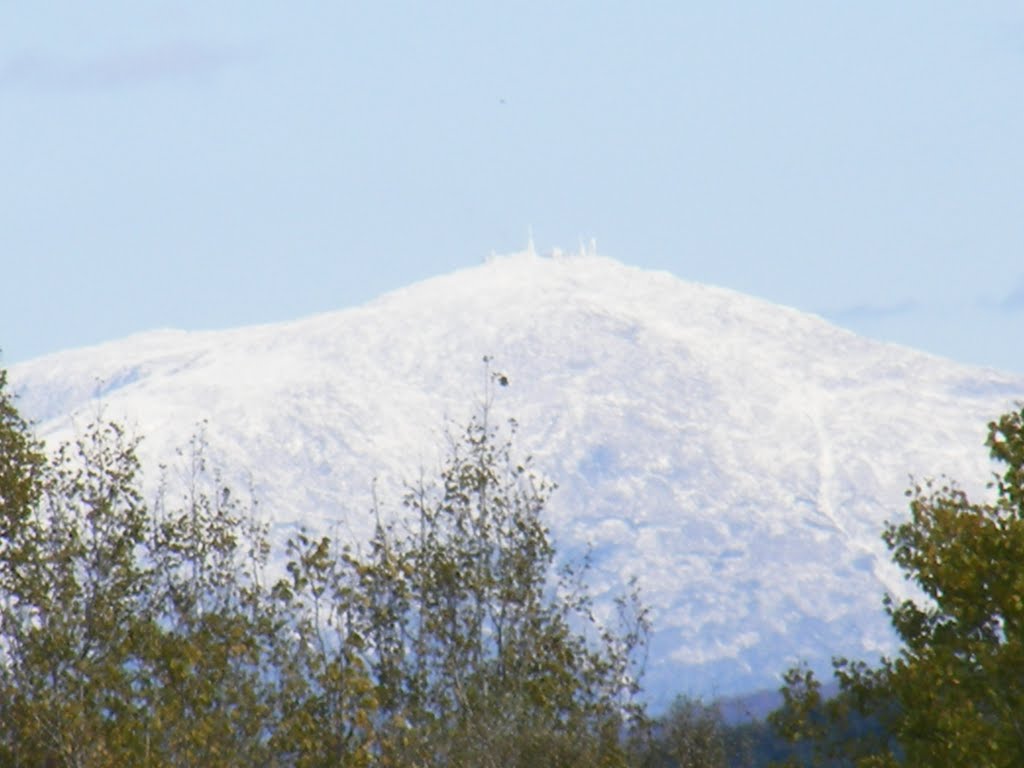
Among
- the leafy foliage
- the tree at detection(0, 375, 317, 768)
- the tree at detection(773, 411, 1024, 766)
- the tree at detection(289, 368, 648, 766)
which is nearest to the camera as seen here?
the tree at detection(773, 411, 1024, 766)

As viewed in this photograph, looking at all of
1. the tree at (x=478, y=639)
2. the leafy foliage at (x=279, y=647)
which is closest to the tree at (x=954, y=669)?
the tree at (x=478, y=639)

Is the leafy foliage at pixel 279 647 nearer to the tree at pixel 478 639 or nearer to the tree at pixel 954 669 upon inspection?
the tree at pixel 478 639

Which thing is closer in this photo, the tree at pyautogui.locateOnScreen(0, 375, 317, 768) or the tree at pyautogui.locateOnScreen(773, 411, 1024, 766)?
the tree at pyautogui.locateOnScreen(773, 411, 1024, 766)

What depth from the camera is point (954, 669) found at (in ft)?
92.4

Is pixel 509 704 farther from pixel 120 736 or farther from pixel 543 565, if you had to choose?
pixel 120 736

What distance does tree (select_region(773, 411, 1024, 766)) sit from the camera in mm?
25938

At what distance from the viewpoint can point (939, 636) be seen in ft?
104

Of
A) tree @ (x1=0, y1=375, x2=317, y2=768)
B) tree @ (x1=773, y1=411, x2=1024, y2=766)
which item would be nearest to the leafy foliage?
tree @ (x1=0, y1=375, x2=317, y2=768)

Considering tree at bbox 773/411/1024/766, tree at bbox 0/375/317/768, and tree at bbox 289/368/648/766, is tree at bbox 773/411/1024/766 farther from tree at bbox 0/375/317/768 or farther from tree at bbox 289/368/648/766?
tree at bbox 0/375/317/768

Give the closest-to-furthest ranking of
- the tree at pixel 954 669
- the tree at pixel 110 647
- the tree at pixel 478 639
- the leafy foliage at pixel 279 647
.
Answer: the tree at pixel 954 669, the tree at pixel 110 647, the leafy foliage at pixel 279 647, the tree at pixel 478 639

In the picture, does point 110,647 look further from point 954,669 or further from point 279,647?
point 954,669

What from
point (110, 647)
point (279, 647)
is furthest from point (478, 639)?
point (110, 647)

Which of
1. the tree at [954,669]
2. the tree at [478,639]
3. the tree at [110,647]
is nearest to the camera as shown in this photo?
the tree at [954,669]

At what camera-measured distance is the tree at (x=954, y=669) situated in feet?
85.1
